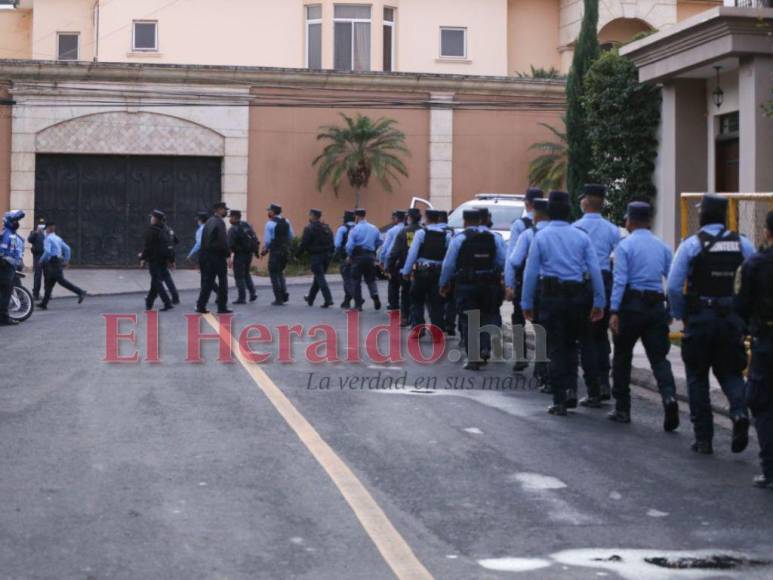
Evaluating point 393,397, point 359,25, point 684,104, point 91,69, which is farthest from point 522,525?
point 359,25

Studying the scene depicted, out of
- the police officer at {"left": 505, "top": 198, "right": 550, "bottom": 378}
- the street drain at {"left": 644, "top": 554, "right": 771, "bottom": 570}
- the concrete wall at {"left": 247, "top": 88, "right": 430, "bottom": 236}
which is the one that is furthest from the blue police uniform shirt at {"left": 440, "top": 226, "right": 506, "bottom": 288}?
the concrete wall at {"left": 247, "top": 88, "right": 430, "bottom": 236}

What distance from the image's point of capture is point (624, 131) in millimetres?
22984

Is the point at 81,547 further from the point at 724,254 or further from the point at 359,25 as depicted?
the point at 359,25

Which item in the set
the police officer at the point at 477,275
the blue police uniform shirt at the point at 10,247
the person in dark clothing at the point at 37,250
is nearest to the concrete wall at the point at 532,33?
the person in dark clothing at the point at 37,250

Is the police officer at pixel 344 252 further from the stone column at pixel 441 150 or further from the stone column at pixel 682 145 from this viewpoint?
the stone column at pixel 441 150

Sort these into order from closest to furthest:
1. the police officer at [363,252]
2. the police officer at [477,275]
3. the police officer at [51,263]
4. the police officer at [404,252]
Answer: the police officer at [477,275], the police officer at [404,252], the police officer at [363,252], the police officer at [51,263]

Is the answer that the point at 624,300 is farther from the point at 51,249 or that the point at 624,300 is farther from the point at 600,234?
the point at 51,249

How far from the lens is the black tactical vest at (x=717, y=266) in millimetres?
10078

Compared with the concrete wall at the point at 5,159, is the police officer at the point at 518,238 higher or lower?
lower

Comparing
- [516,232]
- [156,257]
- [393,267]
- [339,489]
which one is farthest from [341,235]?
[339,489]

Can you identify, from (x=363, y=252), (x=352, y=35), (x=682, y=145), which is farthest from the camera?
(x=352, y=35)

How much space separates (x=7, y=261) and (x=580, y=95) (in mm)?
14745

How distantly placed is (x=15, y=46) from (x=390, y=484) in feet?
142

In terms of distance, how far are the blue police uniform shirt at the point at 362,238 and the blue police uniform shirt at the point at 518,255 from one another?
9.75 meters
